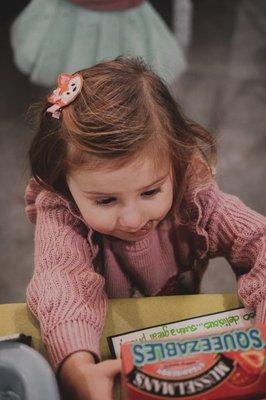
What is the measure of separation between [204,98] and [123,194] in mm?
1504

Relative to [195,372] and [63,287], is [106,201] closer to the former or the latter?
[63,287]

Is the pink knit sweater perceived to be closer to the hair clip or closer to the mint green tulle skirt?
the hair clip

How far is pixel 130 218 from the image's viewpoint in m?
0.84

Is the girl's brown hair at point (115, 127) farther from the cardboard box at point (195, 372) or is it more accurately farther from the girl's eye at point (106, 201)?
the cardboard box at point (195, 372)

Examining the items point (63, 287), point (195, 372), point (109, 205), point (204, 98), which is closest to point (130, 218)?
point (109, 205)

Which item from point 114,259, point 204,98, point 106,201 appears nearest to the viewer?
point 106,201

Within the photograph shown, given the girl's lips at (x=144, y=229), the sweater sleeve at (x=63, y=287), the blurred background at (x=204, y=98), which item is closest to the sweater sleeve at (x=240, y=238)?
the girl's lips at (x=144, y=229)

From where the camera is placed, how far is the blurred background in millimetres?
1950

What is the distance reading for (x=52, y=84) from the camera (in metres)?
2.30

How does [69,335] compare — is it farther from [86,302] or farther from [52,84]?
[52,84]

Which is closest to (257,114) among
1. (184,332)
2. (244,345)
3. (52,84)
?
(52,84)

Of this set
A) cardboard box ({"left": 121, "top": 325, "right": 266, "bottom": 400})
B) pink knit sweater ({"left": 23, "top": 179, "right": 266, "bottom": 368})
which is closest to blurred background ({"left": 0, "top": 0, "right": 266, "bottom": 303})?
pink knit sweater ({"left": 23, "top": 179, "right": 266, "bottom": 368})

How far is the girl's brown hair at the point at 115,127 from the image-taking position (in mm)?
820

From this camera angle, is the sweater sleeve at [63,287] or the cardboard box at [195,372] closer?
the cardboard box at [195,372]
